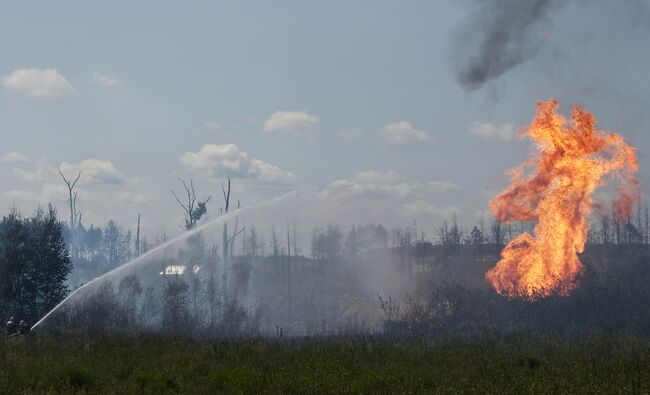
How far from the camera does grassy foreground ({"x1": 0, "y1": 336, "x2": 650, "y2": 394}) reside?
12078 millimetres

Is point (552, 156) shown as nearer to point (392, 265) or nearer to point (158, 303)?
point (158, 303)

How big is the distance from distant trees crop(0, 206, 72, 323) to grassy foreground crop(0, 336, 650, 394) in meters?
14.4

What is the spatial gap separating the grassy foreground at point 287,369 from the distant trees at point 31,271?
1444 cm

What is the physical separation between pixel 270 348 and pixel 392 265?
75390mm

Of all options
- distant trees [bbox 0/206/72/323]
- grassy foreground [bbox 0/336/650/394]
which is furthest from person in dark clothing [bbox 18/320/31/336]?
distant trees [bbox 0/206/72/323]

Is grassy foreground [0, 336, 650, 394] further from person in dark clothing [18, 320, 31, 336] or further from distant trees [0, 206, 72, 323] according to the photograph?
distant trees [0, 206, 72, 323]

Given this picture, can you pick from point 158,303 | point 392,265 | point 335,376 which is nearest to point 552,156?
point 335,376

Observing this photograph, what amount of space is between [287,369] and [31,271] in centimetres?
2325

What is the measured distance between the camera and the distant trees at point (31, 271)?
3097cm

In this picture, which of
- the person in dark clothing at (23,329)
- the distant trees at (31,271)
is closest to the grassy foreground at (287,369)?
the person in dark clothing at (23,329)

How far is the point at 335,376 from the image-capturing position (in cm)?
1309

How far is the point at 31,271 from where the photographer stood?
32062 millimetres

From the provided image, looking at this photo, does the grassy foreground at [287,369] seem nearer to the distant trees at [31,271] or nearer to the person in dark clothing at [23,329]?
the person in dark clothing at [23,329]

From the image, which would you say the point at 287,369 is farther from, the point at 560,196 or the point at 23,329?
the point at 560,196
